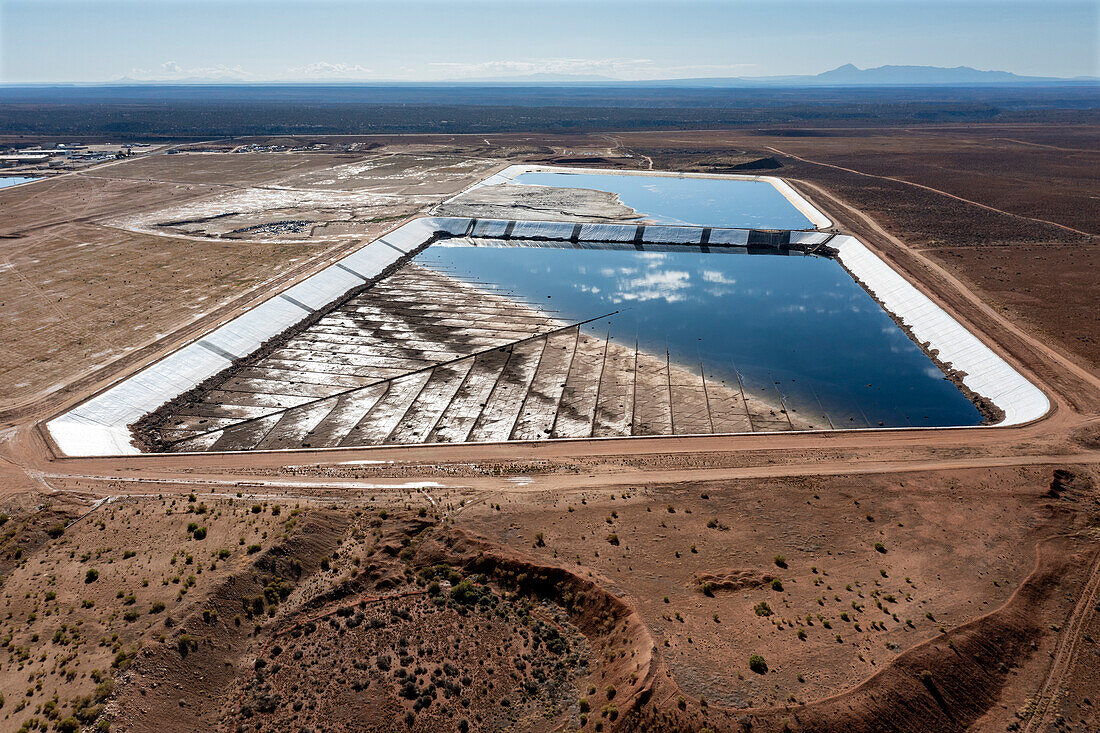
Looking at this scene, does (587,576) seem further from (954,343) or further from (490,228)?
(490,228)

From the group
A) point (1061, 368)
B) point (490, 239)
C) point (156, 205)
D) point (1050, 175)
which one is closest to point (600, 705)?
point (1061, 368)

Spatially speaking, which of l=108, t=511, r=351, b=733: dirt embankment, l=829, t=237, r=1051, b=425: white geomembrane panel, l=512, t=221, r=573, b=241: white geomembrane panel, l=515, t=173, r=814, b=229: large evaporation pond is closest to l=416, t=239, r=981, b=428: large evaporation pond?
l=829, t=237, r=1051, b=425: white geomembrane panel

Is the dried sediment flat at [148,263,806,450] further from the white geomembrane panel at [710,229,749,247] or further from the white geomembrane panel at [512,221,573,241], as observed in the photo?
the white geomembrane panel at [710,229,749,247]

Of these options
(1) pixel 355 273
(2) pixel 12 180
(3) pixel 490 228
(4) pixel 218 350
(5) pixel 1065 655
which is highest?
(2) pixel 12 180

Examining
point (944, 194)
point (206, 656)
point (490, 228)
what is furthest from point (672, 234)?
point (206, 656)

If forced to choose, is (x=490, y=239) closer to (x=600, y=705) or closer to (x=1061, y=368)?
(x=1061, y=368)

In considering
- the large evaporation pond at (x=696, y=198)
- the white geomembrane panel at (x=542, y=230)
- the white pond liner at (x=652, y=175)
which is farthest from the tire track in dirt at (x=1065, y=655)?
the white pond liner at (x=652, y=175)

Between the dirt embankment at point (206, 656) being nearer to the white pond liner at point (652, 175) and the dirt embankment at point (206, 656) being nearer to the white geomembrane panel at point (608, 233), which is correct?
the white geomembrane panel at point (608, 233)
